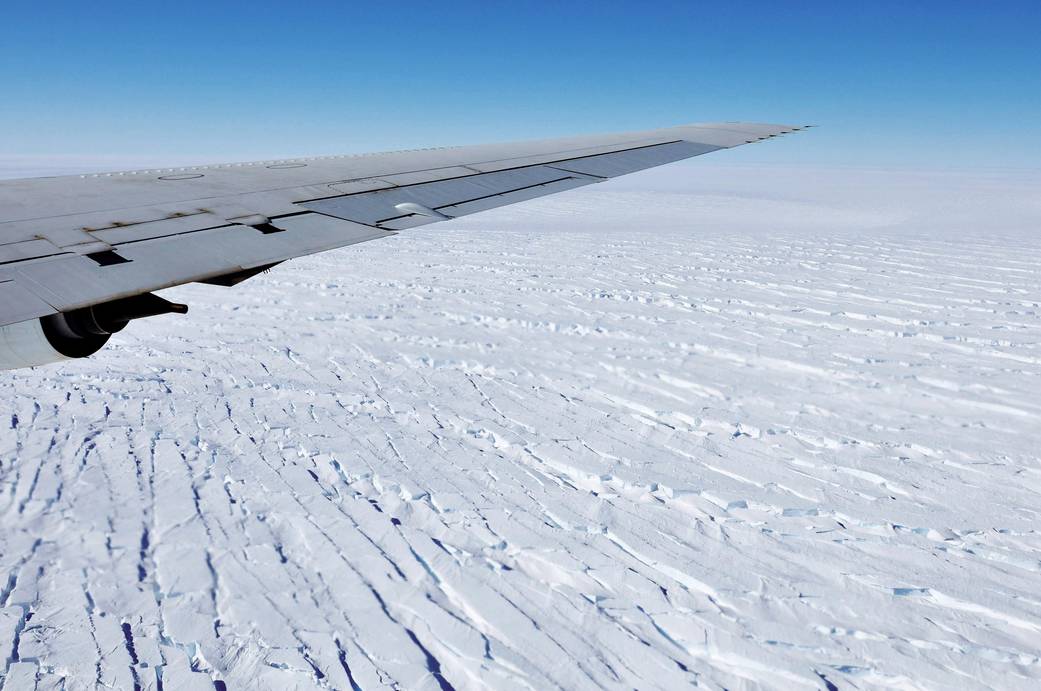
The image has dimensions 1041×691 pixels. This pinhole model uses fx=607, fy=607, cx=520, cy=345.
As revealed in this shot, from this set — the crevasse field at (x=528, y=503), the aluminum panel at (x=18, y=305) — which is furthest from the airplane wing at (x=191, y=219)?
the crevasse field at (x=528, y=503)

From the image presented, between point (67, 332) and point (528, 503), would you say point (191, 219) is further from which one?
point (528, 503)

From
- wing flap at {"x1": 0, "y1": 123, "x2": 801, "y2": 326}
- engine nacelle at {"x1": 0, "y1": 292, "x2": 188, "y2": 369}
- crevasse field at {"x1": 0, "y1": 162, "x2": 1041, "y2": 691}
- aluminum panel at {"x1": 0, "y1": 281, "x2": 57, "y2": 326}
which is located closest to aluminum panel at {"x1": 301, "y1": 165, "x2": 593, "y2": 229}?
wing flap at {"x1": 0, "y1": 123, "x2": 801, "y2": 326}

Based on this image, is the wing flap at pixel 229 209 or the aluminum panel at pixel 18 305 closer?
the aluminum panel at pixel 18 305

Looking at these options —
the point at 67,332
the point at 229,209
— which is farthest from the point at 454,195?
the point at 67,332

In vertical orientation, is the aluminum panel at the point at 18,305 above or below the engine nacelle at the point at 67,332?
above

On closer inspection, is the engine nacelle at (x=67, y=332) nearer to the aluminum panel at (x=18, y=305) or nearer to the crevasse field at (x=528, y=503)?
the aluminum panel at (x=18, y=305)

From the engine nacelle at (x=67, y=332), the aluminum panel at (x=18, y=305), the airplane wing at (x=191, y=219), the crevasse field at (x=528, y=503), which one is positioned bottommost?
the crevasse field at (x=528, y=503)

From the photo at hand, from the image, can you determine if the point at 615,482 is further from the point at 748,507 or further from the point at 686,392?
the point at 686,392
